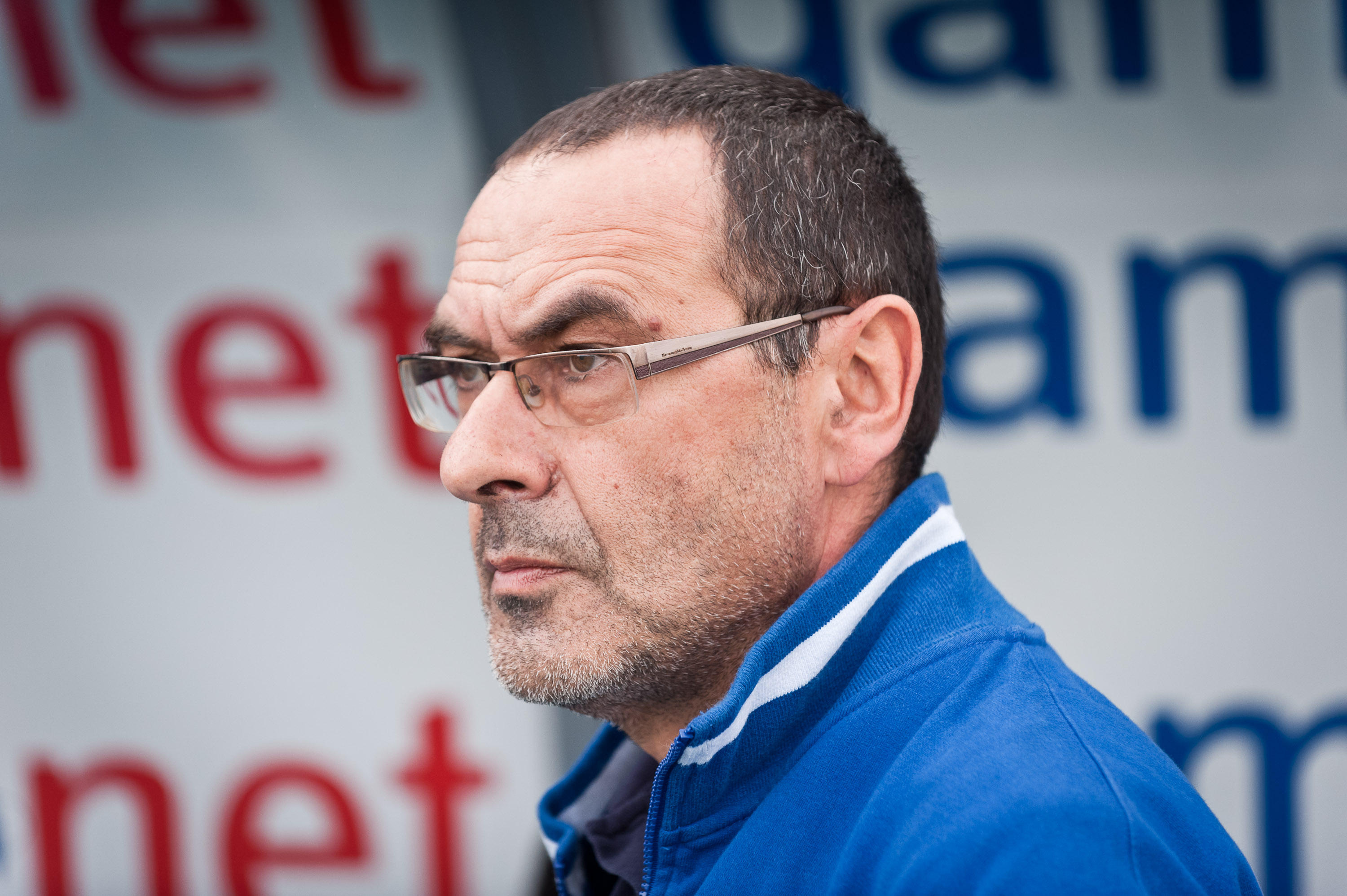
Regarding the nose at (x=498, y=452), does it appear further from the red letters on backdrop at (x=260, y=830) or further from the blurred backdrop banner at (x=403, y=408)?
the red letters on backdrop at (x=260, y=830)

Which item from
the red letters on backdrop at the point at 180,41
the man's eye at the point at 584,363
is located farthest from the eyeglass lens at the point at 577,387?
the red letters on backdrop at the point at 180,41

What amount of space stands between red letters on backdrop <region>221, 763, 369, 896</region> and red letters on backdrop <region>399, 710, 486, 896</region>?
187mm

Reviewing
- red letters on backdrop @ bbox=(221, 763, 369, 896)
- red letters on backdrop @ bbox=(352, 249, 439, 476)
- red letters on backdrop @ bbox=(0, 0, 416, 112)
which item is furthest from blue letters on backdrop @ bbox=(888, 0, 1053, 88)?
red letters on backdrop @ bbox=(221, 763, 369, 896)

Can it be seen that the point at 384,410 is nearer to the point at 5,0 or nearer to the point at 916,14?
the point at 5,0

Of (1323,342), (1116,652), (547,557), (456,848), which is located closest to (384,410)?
(456,848)

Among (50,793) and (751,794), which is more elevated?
(751,794)

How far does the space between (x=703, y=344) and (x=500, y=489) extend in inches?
12.3

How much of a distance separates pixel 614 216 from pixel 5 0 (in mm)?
2441

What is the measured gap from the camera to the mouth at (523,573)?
124 centimetres

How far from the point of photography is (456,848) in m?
2.84

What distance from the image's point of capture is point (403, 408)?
2.82 meters

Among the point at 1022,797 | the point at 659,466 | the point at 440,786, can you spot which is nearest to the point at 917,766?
the point at 1022,797

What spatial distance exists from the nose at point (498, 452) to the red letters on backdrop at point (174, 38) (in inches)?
77.7

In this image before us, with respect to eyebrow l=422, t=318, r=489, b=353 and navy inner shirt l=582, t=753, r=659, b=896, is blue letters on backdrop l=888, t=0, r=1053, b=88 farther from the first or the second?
navy inner shirt l=582, t=753, r=659, b=896
